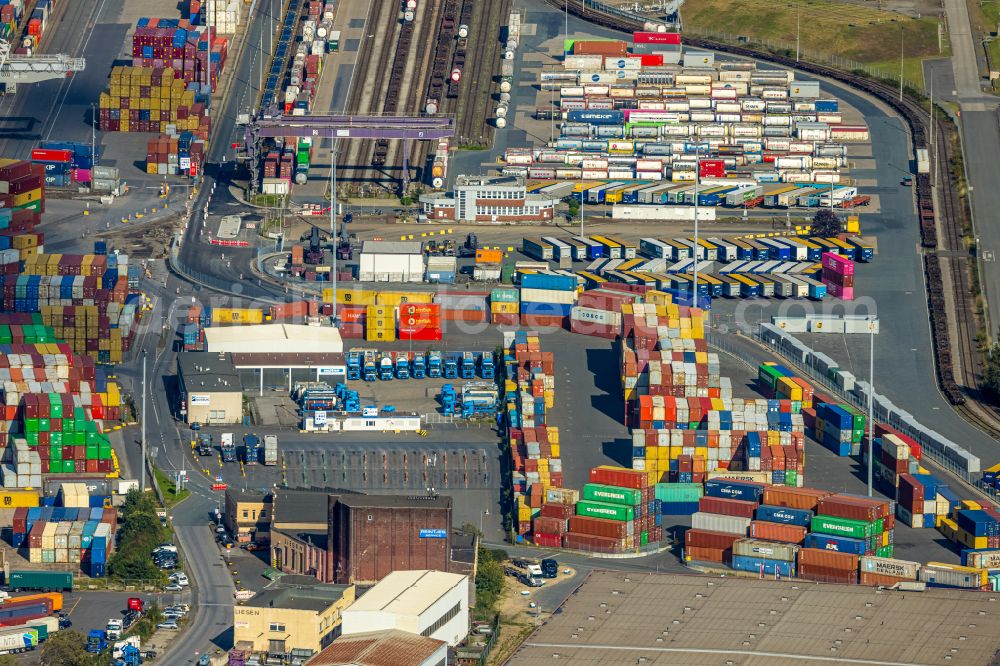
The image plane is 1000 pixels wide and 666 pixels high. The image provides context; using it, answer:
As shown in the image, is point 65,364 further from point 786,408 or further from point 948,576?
point 948,576

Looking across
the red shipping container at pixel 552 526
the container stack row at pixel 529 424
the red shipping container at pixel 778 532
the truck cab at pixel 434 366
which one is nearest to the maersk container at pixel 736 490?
the red shipping container at pixel 778 532

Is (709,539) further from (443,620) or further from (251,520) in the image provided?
(251,520)

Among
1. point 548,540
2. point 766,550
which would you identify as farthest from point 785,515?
point 548,540

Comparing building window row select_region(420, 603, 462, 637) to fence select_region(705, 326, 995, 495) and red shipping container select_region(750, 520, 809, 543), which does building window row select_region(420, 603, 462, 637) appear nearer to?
red shipping container select_region(750, 520, 809, 543)

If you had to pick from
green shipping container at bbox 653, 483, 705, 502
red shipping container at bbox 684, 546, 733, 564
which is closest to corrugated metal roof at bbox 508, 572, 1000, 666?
red shipping container at bbox 684, 546, 733, 564

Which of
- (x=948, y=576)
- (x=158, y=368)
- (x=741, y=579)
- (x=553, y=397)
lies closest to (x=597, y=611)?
(x=741, y=579)
